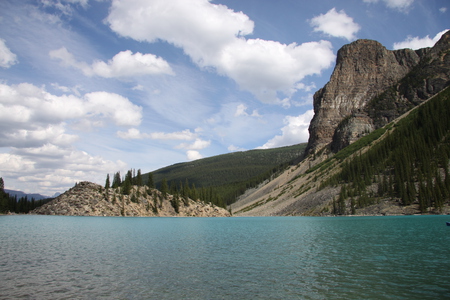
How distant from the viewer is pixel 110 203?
15675 centimetres

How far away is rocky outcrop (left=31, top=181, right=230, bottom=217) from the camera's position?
15200 cm

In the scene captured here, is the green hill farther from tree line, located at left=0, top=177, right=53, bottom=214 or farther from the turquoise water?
tree line, located at left=0, top=177, right=53, bottom=214

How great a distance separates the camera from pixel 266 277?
2253 cm

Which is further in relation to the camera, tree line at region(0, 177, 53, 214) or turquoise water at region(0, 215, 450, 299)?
tree line at region(0, 177, 53, 214)

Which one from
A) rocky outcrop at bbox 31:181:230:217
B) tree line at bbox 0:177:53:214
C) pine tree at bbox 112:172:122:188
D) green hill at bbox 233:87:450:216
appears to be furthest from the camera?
pine tree at bbox 112:172:122:188

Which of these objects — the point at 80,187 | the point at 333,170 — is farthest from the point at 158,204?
the point at 333,170

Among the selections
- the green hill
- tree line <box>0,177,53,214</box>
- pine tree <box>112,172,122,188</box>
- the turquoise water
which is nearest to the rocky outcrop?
tree line <box>0,177,53,214</box>

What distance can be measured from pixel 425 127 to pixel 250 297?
17268cm

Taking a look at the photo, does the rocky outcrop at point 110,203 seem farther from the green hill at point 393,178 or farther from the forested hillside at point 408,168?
the forested hillside at point 408,168

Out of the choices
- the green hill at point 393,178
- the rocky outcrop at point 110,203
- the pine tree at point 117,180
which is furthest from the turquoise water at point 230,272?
the pine tree at point 117,180

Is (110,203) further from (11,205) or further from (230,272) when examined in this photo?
(230,272)

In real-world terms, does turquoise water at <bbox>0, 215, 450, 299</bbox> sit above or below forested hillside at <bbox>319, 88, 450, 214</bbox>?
below

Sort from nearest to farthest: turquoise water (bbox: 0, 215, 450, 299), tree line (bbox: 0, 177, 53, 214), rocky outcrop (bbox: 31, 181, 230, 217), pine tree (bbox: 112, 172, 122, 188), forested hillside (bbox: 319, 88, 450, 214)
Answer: turquoise water (bbox: 0, 215, 450, 299)
forested hillside (bbox: 319, 88, 450, 214)
rocky outcrop (bbox: 31, 181, 230, 217)
tree line (bbox: 0, 177, 53, 214)
pine tree (bbox: 112, 172, 122, 188)

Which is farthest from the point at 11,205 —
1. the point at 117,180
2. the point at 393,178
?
the point at 393,178
